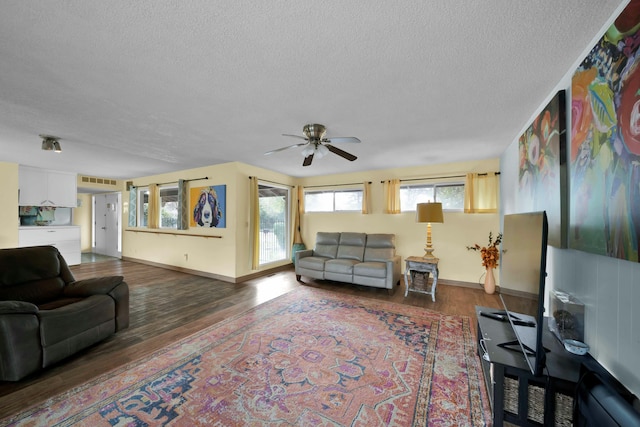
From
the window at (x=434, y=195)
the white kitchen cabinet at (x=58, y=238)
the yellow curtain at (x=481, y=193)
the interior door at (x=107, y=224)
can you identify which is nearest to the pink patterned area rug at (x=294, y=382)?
the yellow curtain at (x=481, y=193)

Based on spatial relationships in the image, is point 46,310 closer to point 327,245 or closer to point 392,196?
point 327,245

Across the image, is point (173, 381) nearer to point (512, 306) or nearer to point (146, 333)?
point (146, 333)

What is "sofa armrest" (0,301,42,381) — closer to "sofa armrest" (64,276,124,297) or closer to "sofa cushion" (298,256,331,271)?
"sofa armrest" (64,276,124,297)

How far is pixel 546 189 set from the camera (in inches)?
72.1

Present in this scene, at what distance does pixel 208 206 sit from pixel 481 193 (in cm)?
526

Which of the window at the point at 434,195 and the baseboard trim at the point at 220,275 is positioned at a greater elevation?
the window at the point at 434,195

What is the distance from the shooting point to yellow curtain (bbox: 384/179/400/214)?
4.81 metres

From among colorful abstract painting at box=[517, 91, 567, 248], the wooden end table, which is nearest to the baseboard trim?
the wooden end table

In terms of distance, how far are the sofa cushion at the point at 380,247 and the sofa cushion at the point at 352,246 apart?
10cm

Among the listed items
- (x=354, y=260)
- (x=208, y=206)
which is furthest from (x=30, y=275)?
(x=354, y=260)

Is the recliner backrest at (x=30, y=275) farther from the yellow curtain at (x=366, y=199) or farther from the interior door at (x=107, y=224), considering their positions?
the interior door at (x=107, y=224)

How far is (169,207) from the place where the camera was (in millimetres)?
5895

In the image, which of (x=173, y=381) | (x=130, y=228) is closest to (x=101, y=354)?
(x=173, y=381)

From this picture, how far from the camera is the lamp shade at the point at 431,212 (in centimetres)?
388
